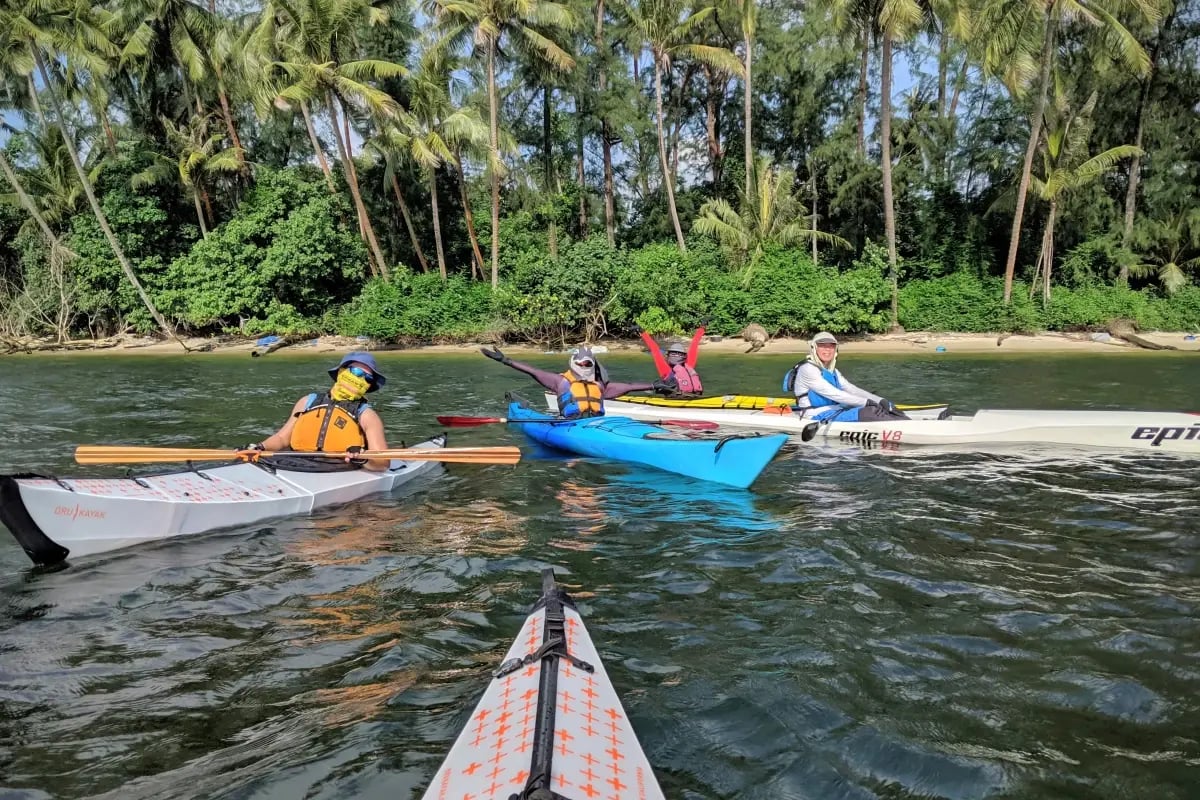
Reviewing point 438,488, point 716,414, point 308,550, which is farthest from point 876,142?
point 308,550

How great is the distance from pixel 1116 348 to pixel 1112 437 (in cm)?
1581

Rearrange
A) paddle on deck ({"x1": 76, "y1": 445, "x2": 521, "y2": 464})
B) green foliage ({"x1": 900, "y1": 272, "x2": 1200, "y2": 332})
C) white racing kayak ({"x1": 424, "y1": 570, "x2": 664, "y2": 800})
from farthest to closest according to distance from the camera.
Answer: green foliage ({"x1": 900, "y1": 272, "x2": 1200, "y2": 332}) → paddle on deck ({"x1": 76, "y1": 445, "x2": 521, "y2": 464}) → white racing kayak ({"x1": 424, "y1": 570, "x2": 664, "y2": 800})

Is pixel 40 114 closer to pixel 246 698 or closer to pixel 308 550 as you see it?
pixel 308 550

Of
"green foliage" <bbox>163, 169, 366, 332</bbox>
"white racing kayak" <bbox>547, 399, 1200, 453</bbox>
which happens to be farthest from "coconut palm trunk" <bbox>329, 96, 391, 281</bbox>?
"white racing kayak" <bbox>547, 399, 1200, 453</bbox>

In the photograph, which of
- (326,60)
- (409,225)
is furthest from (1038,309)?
(326,60)

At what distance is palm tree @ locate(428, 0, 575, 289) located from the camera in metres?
22.7

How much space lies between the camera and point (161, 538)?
18.0 feet

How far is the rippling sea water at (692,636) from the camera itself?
296 cm

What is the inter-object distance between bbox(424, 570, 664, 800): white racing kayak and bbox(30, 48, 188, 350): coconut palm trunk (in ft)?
85.4

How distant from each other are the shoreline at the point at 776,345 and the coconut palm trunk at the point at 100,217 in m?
0.86

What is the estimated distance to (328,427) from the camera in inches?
262

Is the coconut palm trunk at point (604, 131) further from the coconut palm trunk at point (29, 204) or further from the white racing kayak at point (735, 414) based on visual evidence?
the coconut palm trunk at point (29, 204)

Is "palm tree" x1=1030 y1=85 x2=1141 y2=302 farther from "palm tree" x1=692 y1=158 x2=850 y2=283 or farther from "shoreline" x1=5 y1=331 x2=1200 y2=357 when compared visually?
"palm tree" x1=692 y1=158 x2=850 y2=283

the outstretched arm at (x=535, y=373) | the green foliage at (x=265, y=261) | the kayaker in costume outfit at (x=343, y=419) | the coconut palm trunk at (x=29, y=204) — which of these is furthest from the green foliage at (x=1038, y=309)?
the coconut palm trunk at (x=29, y=204)
